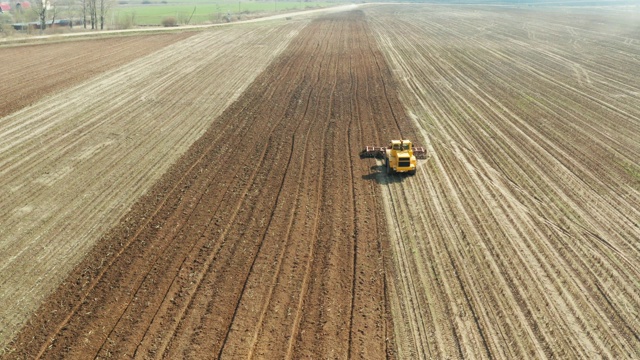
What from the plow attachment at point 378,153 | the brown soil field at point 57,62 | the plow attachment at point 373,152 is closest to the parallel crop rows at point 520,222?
the plow attachment at point 378,153

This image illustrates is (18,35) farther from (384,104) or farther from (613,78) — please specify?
(613,78)

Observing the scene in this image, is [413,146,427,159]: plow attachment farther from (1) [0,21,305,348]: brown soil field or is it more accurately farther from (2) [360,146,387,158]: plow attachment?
(1) [0,21,305,348]: brown soil field

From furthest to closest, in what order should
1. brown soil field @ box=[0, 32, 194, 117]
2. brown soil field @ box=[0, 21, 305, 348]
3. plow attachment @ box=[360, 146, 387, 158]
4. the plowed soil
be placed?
1. brown soil field @ box=[0, 32, 194, 117]
2. plow attachment @ box=[360, 146, 387, 158]
3. brown soil field @ box=[0, 21, 305, 348]
4. the plowed soil

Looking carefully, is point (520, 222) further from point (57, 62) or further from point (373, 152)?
point (57, 62)

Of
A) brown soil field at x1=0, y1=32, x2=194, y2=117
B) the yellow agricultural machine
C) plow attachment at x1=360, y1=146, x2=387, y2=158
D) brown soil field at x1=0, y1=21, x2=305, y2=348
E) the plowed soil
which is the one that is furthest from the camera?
brown soil field at x1=0, y1=32, x2=194, y2=117

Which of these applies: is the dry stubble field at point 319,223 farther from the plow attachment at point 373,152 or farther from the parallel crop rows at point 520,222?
the plow attachment at point 373,152

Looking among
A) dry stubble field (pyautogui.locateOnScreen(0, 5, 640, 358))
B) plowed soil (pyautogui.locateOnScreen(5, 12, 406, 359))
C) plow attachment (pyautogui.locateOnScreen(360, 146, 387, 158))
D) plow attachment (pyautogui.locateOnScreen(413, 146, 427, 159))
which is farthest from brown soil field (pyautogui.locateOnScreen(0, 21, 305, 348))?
plow attachment (pyautogui.locateOnScreen(413, 146, 427, 159))
